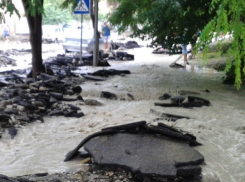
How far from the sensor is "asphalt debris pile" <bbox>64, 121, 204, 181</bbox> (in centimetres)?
564

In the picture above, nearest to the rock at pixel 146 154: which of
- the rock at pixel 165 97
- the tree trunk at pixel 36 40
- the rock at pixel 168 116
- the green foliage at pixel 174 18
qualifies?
the rock at pixel 168 116

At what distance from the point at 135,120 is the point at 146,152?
3.01 metres

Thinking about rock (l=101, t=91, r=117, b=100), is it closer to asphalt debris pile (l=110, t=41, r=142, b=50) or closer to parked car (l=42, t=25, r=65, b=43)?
asphalt debris pile (l=110, t=41, r=142, b=50)

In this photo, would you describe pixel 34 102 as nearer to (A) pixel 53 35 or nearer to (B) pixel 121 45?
(B) pixel 121 45

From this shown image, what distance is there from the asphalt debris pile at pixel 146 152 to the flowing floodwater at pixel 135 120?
0.85ft

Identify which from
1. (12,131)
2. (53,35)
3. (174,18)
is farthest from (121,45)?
(12,131)

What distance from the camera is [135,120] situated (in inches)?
359

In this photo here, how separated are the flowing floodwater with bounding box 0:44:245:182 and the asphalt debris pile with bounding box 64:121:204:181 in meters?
0.26

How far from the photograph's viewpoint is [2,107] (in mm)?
9430

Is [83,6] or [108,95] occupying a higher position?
[83,6]

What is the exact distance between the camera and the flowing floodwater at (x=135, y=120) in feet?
20.9

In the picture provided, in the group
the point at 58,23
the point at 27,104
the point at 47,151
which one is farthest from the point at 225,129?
the point at 58,23

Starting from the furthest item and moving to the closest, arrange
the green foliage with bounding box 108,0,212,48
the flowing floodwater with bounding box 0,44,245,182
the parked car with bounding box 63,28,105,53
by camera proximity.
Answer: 1. the parked car with bounding box 63,28,105,53
2. the green foliage with bounding box 108,0,212,48
3. the flowing floodwater with bounding box 0,44,245,182

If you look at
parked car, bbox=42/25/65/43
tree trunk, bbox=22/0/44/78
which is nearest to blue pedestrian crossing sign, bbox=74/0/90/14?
tree trunk, bbox=22/0/44/78
